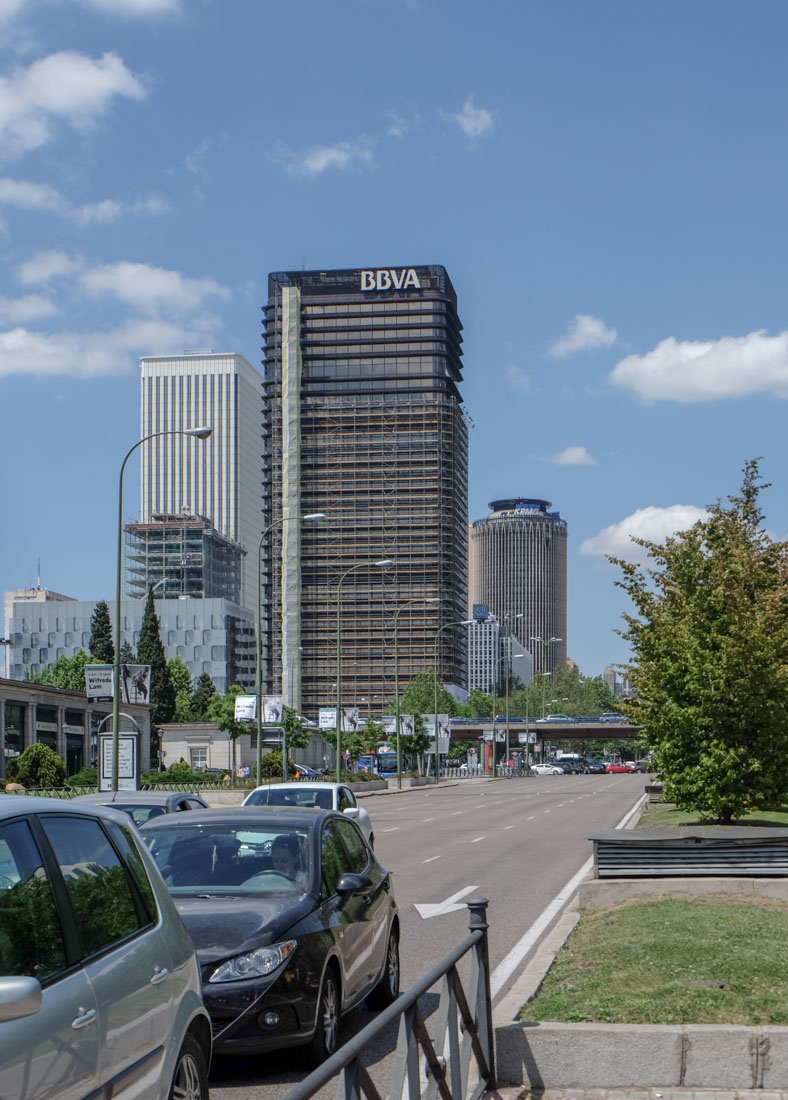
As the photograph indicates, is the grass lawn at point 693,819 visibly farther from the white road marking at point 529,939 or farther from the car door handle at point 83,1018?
the car door handle at point 83,1018

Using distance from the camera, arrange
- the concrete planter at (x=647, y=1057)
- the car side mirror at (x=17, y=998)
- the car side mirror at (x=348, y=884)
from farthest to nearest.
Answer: the car side mirror at (x=348, y=884) → the concrete planter at (x=647, y=1057) → the car side mirror at (x=17, y=998)

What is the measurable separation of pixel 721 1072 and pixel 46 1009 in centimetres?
414

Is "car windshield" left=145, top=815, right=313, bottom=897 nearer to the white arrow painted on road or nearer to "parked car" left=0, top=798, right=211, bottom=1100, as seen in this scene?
"parked car" left=0, top=798, right=211, bottom=1100

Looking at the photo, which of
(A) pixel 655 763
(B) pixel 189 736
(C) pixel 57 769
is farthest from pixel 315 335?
(A) pixel 655 763

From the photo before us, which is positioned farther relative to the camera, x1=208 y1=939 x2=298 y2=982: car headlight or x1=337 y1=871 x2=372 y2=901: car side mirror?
x1=337 y1=871 x2=372 y2=901: car side mirror

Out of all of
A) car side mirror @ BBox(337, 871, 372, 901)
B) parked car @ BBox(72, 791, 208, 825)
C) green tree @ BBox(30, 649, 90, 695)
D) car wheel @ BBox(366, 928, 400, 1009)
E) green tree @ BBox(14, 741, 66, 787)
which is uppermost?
green tree @ BBox(30, 649, 90, 695)

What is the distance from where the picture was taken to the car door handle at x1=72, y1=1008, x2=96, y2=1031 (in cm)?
432

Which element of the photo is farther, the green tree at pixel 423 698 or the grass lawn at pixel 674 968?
the green tree at pixel 423 698

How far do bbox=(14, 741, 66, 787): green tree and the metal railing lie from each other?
55620 millimetres

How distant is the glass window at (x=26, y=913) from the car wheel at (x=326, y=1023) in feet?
11.3

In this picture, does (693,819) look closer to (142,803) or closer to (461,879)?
(461,879)

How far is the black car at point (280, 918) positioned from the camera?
7.40 metres

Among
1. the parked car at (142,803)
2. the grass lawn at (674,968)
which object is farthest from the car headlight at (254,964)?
the parked car at (142,803)

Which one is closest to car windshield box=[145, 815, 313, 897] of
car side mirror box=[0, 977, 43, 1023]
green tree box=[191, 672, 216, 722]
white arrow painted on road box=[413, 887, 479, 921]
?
car side mirror box=[0, 977, 43, 1023]
